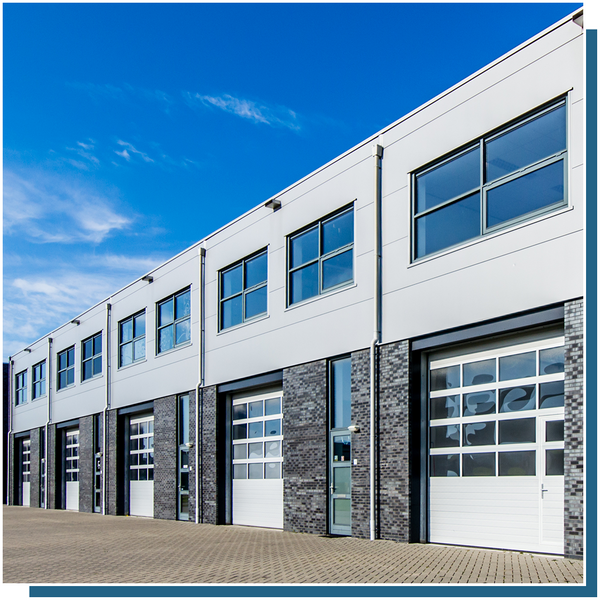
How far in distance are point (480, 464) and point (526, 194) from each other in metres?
4.29

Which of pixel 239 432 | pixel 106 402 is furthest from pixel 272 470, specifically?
pixel 106 402

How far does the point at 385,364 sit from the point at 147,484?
12.5m

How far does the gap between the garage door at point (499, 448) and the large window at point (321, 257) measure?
3.17 metres

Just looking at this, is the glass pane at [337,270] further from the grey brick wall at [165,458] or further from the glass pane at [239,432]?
the grey brick wall at [165,458]

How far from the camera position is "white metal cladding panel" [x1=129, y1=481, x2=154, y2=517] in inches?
874

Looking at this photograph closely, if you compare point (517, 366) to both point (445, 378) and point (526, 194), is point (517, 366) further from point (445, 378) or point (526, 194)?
point (526, 194)

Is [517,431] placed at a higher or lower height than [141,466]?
higher

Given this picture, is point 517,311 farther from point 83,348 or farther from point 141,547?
point 83,348

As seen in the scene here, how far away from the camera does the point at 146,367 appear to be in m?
22.7

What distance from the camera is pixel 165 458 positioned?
21.0 meters

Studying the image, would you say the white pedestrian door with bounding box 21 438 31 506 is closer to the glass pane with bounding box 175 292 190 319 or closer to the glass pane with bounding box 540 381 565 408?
the glass pane with bounding box 175 292 190 319

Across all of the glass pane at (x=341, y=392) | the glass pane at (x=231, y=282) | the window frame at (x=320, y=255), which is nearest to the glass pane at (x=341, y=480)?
the glass pane at (x=341, y=392)

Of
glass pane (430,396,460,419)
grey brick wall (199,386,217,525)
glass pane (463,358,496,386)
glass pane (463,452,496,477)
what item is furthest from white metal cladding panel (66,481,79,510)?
glass pane (463,358,496,386)

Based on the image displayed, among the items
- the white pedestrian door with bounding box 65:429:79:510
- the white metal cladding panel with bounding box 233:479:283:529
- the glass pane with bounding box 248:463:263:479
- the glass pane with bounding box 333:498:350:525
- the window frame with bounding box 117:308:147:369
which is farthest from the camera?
the white pedestrian door with bounding box 65:429:79:510
